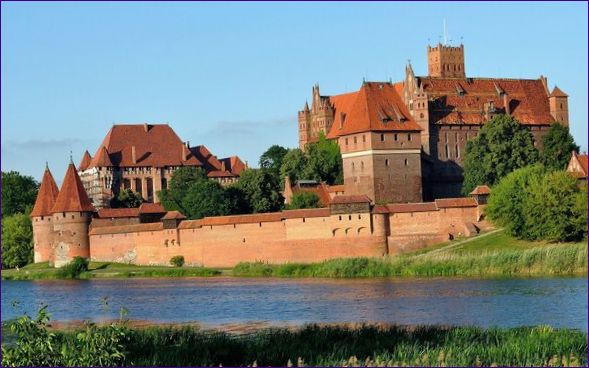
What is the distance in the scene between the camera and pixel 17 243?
190 feet

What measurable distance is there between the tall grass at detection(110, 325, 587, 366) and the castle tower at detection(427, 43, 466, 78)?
194 ft

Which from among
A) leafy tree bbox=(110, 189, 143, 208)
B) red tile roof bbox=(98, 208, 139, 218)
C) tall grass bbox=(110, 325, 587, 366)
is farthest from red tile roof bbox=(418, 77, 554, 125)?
tall grass bbox=(110, 325, 587, 366)

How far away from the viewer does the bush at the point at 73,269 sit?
5084cm

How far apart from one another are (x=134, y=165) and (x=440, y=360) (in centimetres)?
5908

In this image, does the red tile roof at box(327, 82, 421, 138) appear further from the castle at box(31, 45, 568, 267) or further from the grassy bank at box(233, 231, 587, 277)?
the grassy bank at box(233, 231, 587, 277)

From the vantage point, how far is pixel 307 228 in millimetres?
45625

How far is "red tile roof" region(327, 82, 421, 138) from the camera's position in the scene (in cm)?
5425

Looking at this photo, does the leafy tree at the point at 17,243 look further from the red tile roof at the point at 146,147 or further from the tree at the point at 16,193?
the red tile roof at the point at 146,147

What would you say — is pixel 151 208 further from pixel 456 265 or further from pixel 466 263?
pixel 466 263

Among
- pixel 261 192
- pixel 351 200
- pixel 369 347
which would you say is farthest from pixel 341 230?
pixel 369 347

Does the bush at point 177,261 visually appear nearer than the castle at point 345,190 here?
No

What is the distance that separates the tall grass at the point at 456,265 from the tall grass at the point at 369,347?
1637 cm

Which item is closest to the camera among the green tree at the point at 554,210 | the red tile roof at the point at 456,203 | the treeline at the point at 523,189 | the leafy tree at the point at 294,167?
the green tree at the point at 554,210

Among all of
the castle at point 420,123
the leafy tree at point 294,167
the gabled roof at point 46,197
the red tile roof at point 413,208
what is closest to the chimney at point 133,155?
the castle at point 420,123
